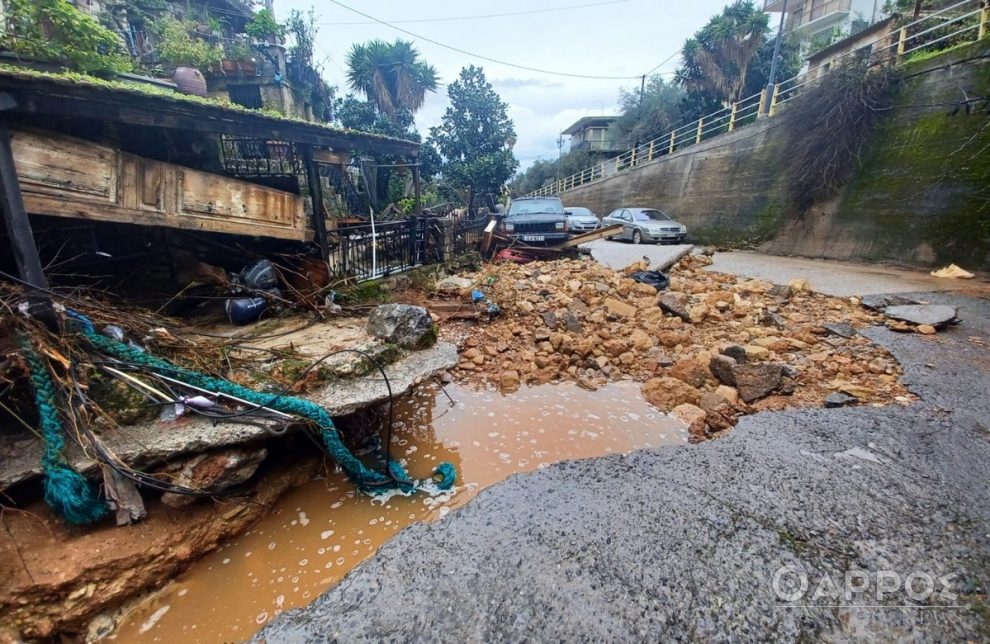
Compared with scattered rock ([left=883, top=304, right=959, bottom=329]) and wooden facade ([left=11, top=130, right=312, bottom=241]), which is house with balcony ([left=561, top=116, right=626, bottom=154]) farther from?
wooden facade ([left=11, top=130, right=312, bottom=241])

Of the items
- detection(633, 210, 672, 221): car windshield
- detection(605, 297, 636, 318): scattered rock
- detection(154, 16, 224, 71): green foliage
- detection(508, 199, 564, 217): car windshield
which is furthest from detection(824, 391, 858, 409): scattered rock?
detection(154, 16, 224, 71): green foliage

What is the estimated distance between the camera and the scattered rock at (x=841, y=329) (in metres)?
4.86

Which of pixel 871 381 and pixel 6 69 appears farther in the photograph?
pixel 871 381

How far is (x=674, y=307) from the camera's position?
5.87m

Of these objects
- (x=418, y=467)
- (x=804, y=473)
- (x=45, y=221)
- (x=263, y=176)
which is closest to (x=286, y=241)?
(x=263, y=176)

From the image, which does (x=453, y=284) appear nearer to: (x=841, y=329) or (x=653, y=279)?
(x=653, y=279)

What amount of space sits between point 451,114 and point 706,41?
12.5 meters

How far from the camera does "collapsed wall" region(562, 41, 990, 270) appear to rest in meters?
7.48

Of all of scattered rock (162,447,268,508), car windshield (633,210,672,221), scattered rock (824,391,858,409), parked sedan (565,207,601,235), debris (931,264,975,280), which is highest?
car windshield (633,210,672,221)

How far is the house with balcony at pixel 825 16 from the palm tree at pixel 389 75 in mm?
18684

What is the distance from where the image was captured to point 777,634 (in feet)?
5.75

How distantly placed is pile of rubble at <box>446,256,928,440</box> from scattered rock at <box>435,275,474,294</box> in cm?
31

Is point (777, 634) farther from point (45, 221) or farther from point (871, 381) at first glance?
point (45, 221)

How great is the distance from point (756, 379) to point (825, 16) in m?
32.5
